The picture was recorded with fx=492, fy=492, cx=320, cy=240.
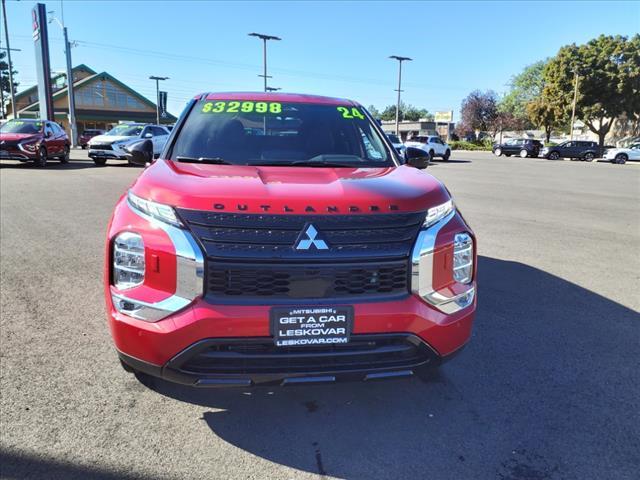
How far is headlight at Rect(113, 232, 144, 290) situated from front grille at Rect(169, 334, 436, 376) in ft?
1.49

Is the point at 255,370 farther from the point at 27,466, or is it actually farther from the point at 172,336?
the point at 27,466

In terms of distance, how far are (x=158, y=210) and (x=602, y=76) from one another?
59623 mm

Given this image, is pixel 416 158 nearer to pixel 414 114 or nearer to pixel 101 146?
pixel 101 146

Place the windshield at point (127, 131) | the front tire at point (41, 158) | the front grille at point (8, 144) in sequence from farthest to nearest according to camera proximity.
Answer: the windshield at point (127, 131) → the front tire at point (41, 158) → the front grille at point (8, 144)

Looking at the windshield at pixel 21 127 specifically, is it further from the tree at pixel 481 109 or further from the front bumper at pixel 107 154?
the tree at pixel 481 109

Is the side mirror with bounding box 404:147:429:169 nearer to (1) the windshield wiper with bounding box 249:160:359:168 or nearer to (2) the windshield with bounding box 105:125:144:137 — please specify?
(1) the windshield wiper with bounding box 249:160:359:168

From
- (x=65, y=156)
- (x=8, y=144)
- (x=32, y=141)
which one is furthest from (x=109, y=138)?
(x=8, y=144)

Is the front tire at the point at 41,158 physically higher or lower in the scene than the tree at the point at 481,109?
lower

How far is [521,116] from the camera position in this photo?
8581 centimetres

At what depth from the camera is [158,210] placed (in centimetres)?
243

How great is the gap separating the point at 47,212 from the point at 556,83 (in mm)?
58719

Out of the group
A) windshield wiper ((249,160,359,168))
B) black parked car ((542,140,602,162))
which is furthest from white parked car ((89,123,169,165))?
black parked car ((542,140,602,162))

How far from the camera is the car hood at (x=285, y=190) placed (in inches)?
94.0

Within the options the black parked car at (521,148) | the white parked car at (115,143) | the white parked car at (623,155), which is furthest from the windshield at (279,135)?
the black parked car at (521,148)
